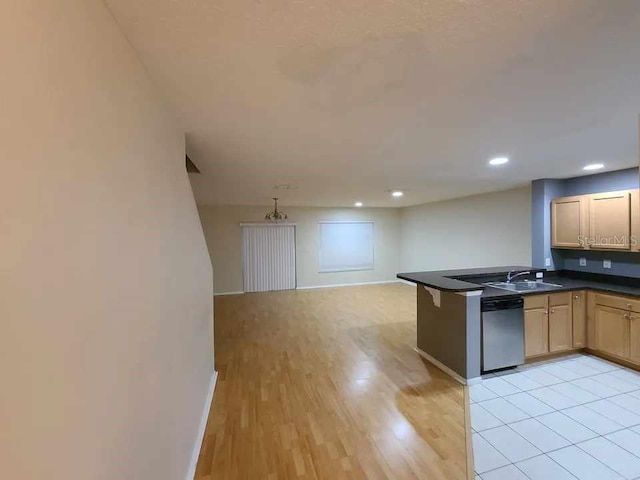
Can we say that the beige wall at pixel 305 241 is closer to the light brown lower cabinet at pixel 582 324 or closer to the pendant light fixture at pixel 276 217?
the pendant light fixture at pixel 276 217

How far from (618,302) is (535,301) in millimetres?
844

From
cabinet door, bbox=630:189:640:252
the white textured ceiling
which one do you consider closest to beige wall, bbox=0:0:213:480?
the white textured ceiling

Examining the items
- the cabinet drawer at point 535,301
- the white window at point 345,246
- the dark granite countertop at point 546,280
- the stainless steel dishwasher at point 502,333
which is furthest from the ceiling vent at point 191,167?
the white window at point 345,246

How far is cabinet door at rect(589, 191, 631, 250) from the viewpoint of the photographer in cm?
335

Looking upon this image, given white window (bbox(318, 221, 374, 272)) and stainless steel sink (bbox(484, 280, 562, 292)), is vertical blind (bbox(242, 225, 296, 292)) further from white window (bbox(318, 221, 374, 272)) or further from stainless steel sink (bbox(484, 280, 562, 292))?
stainless steel sink (bbox(484, 280, 562, 292))

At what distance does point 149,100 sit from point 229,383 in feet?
9.03

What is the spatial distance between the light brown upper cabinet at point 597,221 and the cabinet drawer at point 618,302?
1.95 feet

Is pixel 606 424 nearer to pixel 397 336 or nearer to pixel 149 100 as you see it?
pixel 397 336

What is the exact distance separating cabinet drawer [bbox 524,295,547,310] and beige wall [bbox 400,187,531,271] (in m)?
1.77

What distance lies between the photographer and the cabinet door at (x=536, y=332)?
331 cm

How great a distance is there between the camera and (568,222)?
393cm

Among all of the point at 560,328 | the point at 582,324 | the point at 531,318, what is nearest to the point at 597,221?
the point at 582,324

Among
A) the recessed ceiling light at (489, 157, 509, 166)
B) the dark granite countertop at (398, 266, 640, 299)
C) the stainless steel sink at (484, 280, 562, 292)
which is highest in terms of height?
the recessed ceiling light at (489, 157, 509, 166)

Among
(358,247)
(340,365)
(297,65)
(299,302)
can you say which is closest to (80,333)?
(297,65)
